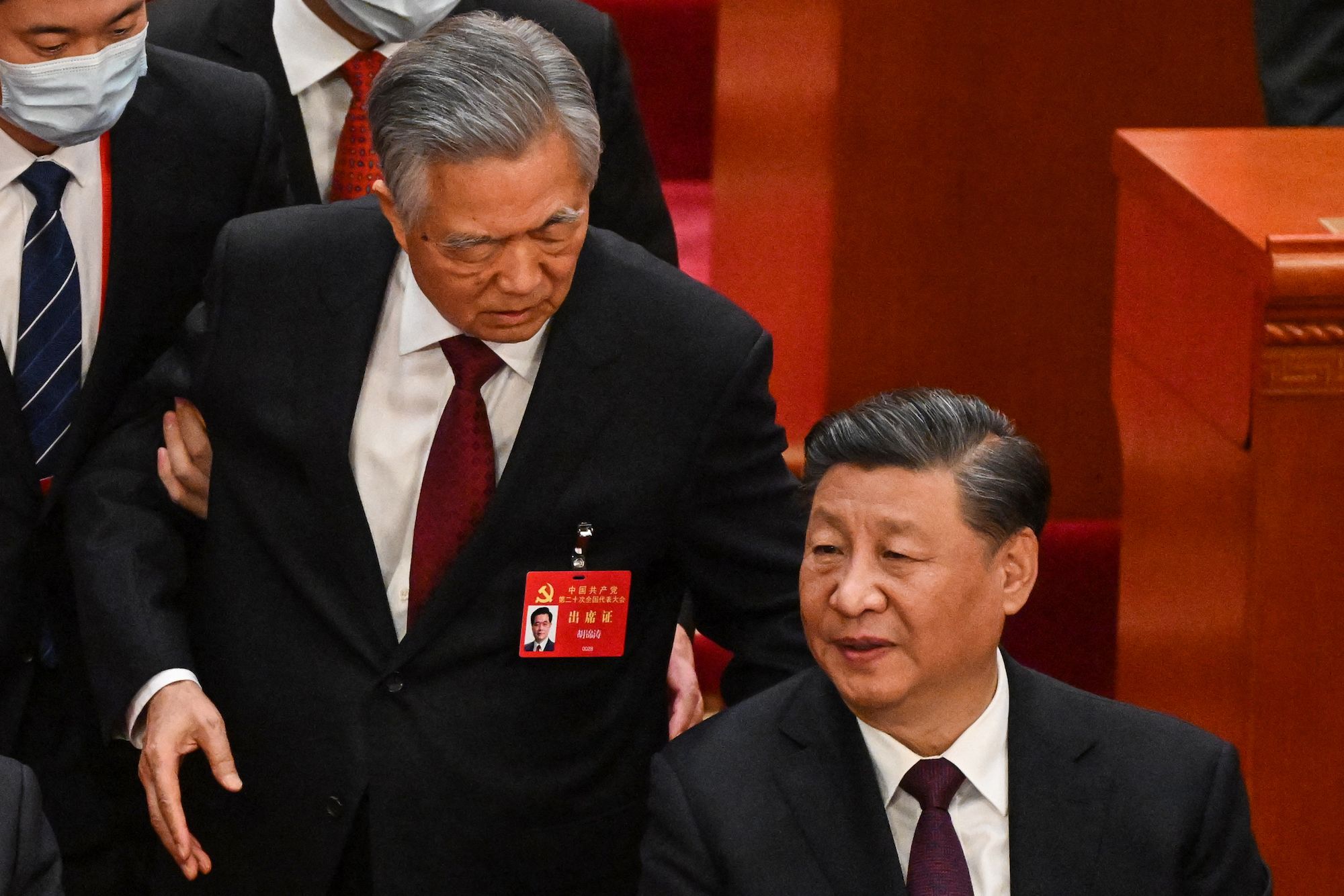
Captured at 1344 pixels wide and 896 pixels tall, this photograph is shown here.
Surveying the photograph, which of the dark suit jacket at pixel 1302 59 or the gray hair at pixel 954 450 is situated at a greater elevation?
the dark suit jacket at pixel 1302 59

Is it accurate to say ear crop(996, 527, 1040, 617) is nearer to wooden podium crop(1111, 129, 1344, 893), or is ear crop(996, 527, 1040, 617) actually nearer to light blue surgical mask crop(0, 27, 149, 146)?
wooden podium crop(1111, 129, 1344, 893)

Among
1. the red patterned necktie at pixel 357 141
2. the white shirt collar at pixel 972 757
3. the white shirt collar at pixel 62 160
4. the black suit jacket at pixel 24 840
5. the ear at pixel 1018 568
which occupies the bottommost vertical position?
the black suit jacket at pixel 24 840

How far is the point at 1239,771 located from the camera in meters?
1.67

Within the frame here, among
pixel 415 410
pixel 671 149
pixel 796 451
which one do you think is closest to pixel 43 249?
Answer: pixel 415 410

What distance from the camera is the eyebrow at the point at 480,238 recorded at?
163 cm

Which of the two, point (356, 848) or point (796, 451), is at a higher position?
point (796, 451)

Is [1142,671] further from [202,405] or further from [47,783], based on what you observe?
[47,783]

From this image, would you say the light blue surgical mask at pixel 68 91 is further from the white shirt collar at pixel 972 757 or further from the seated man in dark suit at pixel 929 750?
the white shirt collar at pixel 972 757

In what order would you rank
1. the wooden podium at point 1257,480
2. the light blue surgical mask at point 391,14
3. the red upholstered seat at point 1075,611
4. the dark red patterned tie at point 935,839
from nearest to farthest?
the dark red patterned tie at point 935,839 < the wooden podium at point 1257,480 < the light blue surgical mask at point 391,14 < the red upholstered seat at point 1075,611

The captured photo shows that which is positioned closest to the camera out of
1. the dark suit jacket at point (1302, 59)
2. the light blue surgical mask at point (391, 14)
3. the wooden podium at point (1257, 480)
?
the wooden podium at point (1257, 480)

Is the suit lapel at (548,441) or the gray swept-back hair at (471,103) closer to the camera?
the gray swept-back hair at (471,103)

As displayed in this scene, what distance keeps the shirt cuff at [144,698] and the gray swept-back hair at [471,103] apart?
0.48 meters

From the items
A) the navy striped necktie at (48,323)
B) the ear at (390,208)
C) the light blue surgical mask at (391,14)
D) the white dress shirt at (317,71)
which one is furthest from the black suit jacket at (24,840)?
the light blue surgical mask at (391,14)

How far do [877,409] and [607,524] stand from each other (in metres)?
0.27
